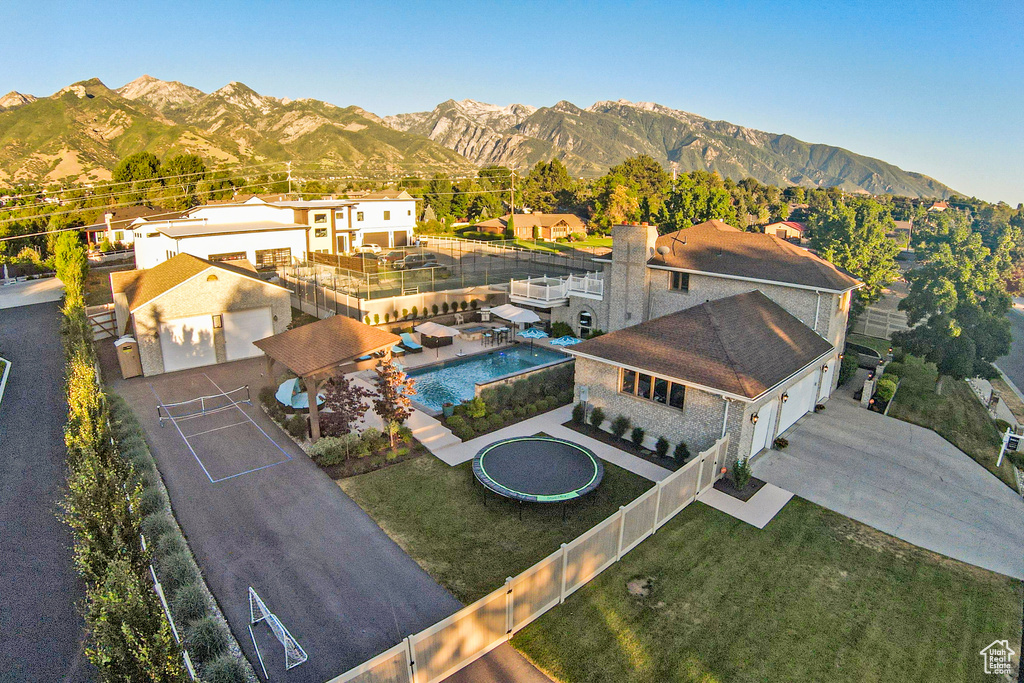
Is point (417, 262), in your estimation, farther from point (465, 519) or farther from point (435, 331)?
point (465, 519)

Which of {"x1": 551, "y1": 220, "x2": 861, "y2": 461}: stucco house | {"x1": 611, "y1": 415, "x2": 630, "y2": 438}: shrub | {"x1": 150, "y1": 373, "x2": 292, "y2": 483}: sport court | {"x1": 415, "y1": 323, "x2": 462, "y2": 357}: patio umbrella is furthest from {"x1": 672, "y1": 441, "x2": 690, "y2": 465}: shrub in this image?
{"x1": 415, "y1": 323, "x2": 462, "y2": 357}: patio umbrella

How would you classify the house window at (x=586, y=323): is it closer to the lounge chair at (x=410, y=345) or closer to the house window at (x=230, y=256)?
the lounge chair at (x=410, y=345)

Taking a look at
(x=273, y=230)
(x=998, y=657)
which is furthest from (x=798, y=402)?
(x=273, y=230)

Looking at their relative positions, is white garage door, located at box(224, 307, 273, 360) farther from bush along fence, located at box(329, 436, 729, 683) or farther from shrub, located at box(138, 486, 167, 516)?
bush along fence, located at box(329, 436, 729, 683)

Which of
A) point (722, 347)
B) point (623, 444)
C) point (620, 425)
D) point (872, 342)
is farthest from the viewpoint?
point (872, 342)

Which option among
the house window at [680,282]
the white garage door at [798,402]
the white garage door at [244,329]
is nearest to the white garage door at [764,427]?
the white garage door at [798,402]
